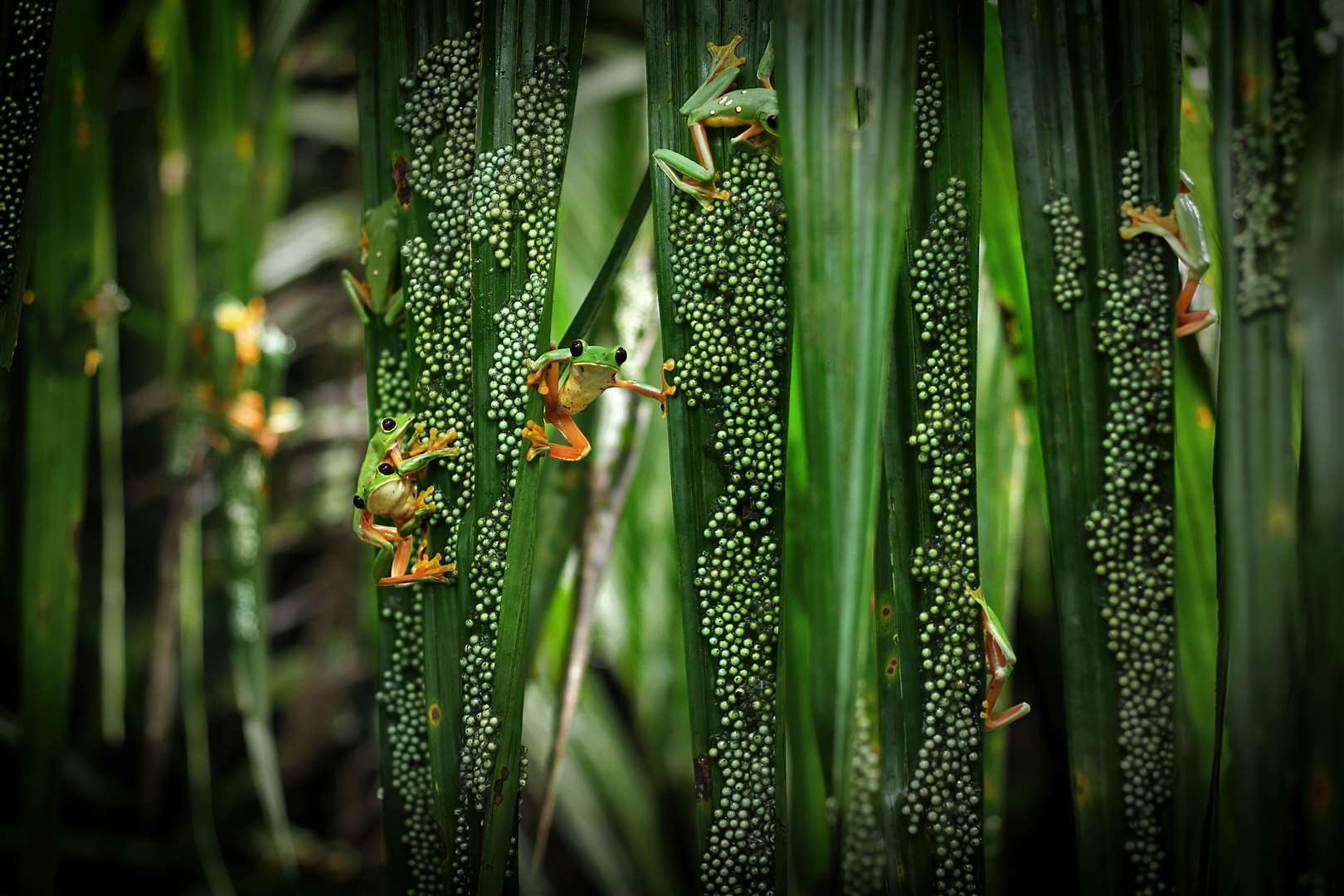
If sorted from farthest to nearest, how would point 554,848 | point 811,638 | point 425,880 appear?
1. point 554,848
2. point 425,880
3. point 811,638

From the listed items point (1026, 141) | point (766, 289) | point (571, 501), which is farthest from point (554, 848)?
point (1026, 141)

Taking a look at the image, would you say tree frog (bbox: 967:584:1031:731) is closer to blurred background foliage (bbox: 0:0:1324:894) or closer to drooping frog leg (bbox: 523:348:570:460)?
blurred background foliage (bbox: 0:0:1324:894)

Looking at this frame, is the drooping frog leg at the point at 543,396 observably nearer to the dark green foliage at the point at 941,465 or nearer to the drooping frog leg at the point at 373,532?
the drooping frog leg at the point at 373,532

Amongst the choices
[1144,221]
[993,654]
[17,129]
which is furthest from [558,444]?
[17,129]

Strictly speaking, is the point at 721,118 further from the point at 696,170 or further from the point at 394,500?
the point at 394,500

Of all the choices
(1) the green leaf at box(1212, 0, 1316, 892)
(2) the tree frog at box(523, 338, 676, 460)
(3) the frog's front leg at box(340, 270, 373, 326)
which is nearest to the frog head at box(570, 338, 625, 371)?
(2) the tree frog at box(523, 338, 676, 460)

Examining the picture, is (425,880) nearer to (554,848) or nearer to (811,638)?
(811,638)

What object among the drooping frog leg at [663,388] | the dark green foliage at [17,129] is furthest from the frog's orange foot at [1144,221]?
the dark green foliage at [17,129]
